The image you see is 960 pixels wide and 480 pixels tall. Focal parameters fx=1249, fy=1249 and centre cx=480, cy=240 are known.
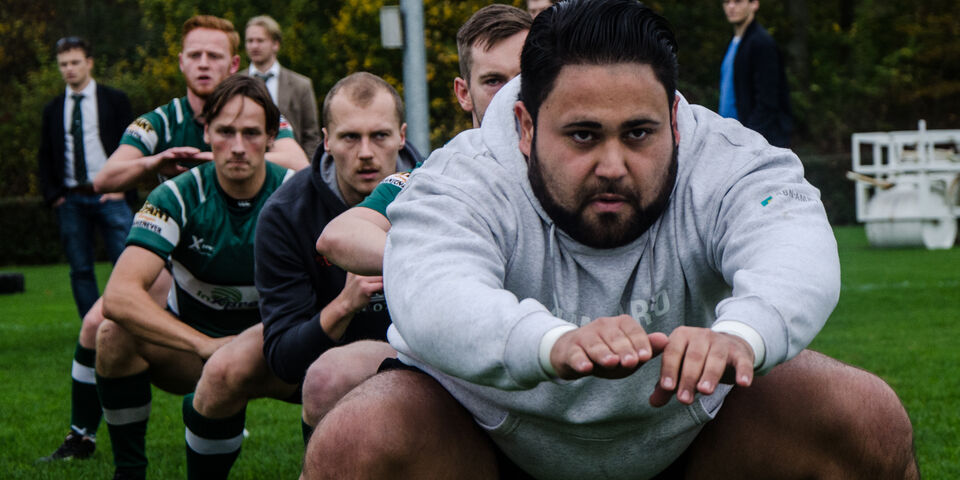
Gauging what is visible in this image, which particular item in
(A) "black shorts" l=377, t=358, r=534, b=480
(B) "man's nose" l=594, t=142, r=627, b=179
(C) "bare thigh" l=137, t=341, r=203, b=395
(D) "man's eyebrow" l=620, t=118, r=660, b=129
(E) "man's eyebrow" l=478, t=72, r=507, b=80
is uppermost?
(D) "man's eyebrow" l=620, t=118, r=660, b=129

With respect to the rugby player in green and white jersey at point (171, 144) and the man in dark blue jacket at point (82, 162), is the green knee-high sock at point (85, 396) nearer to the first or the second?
the rugby player in green and white jersey at point (171, 144)

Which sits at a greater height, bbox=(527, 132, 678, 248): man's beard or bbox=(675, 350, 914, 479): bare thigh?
bbox=(527, 132, 678, 248): man's beard

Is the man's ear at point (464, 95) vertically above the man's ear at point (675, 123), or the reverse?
the man's ear at point (675, 123)

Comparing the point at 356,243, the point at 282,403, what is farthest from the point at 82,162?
the point at 356,243

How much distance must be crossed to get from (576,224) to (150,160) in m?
3.41

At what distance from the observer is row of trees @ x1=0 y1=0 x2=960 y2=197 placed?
27.2 meters

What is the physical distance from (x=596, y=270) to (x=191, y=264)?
2638 millimetres

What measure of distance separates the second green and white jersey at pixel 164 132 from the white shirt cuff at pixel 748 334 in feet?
12.9

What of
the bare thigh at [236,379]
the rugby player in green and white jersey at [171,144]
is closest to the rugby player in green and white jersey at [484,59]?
the bare thigh at [236,379]

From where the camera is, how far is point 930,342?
784 cm

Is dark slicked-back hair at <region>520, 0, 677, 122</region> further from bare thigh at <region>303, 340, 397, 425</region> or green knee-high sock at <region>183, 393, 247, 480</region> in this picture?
green knee-high sock at <region>183, 393, 247, 480</region>

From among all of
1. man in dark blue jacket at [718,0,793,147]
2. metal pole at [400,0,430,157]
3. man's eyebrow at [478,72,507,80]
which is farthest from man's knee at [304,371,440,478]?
man in dark blue jacket at [718,0,793,147]

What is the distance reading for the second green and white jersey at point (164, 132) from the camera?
18.9 ft

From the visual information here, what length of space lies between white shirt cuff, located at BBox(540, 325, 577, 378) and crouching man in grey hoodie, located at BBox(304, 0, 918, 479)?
0.18 m
